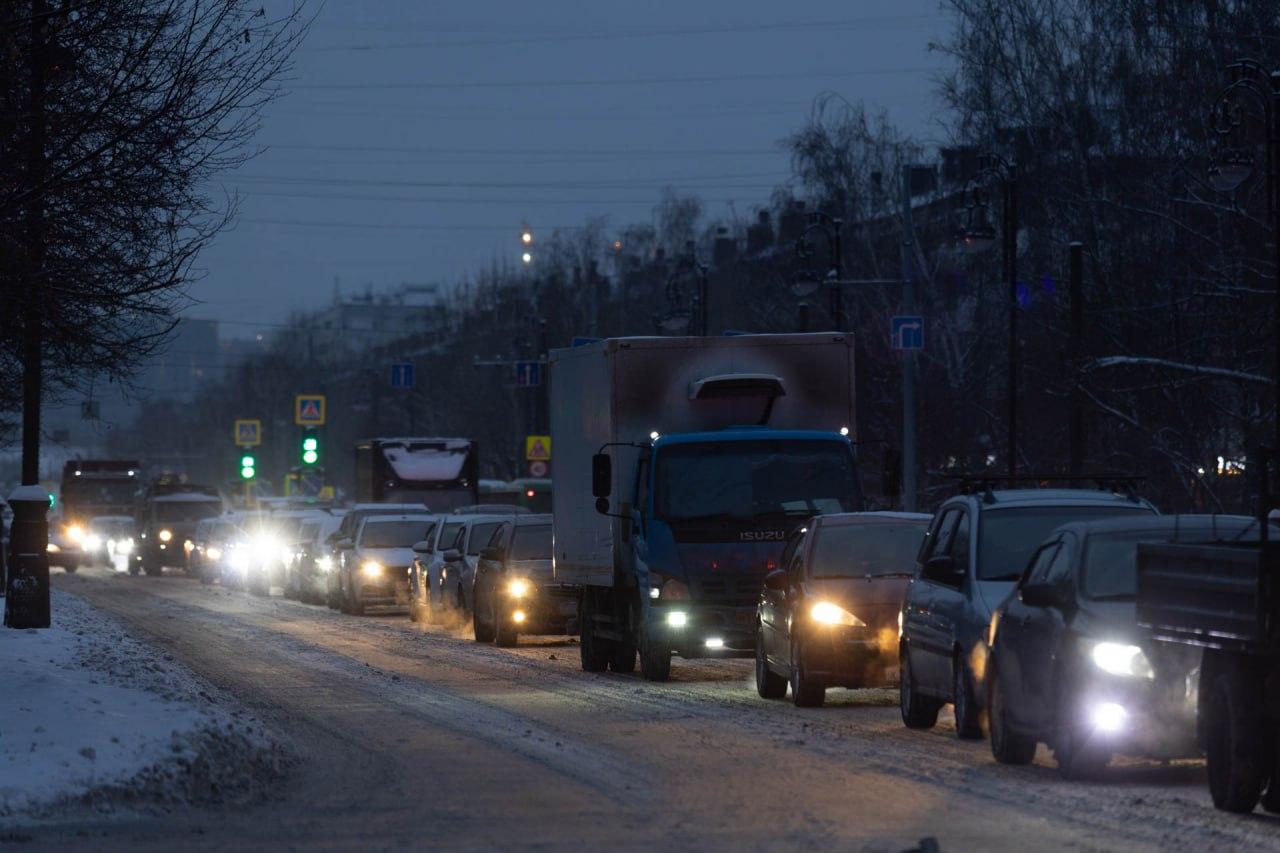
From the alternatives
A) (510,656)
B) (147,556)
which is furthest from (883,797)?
(147,556)

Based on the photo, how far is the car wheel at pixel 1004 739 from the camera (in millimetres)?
14539

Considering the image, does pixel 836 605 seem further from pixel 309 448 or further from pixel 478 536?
pixel 309 448

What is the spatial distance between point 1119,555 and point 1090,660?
112cm

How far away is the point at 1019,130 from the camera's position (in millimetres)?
49094

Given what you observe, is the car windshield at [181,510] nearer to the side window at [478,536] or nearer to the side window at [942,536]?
the side window at [478,536]

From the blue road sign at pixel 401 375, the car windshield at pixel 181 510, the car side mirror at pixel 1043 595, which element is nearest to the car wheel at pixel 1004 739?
the car side mirror at pixel 1043 595

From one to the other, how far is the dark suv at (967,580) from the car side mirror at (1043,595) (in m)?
1.41

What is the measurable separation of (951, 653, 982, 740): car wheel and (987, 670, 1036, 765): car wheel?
1.00 meters

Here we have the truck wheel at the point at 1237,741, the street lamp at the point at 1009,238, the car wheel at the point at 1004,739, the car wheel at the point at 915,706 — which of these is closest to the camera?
the truck wheel at the point at 1237,741

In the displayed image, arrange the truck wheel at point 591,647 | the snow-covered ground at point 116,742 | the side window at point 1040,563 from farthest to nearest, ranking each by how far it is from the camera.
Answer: the truck wheel at point 591,647
the side window at point 1040,563
the snow-covered ground at point 116,742

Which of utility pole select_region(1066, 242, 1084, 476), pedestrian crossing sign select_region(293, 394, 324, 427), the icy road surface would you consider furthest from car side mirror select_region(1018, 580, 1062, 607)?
pedestrian crossing sign select_region(293, 394, 324, 427)

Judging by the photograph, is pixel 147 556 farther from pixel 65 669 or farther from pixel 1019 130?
pixel 65 669

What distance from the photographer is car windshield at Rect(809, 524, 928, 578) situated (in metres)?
20.2

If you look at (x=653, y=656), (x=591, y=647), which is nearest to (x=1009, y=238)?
(x=591, y=647)
